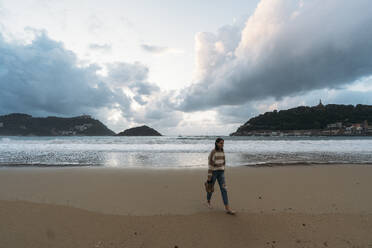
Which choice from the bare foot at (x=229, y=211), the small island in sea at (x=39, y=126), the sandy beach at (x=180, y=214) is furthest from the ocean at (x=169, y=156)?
the small island in sea at (x=39, y=126)

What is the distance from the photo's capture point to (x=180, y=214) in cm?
489

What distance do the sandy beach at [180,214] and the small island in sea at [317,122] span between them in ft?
284

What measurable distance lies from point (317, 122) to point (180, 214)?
9656 centimetres

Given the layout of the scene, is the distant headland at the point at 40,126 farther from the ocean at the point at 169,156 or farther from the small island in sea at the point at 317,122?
the small island in sea at the point at 317,122

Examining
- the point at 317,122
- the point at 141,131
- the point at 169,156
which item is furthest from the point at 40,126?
the point at 317,122

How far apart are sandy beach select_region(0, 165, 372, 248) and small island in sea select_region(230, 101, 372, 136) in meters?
86.5

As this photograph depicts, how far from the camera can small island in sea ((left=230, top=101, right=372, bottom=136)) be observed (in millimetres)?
76750

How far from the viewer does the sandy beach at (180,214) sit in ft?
12.5

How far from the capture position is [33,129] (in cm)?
9538

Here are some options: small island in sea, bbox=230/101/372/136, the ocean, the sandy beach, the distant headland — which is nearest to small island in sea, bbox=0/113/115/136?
the distant headland

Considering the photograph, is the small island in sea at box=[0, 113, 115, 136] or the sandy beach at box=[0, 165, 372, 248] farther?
the small island in sea at box=[0, 113, 115, 136]

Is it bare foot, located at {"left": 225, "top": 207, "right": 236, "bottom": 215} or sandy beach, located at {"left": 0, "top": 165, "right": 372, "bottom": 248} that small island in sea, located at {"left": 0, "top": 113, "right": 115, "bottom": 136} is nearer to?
sandy beach, located at {"left": 0, "top": 165, "right": 372, "bottom": 248}

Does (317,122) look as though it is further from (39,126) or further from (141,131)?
(39,126)

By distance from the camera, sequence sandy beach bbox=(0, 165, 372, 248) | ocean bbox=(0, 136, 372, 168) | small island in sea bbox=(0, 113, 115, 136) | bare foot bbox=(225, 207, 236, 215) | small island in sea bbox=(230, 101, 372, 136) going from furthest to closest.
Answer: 1. small island in sea bbox=(0, 113, 115, 136)
2. small island in sea bbox=(230, 101, 372, 136)
3. ocean bbox=(0, 136, 372, 168)
4. bare foot bbox=(225, 207, 236, 215)
5. sandy beach bbox=(0, 165, 372, 248)
